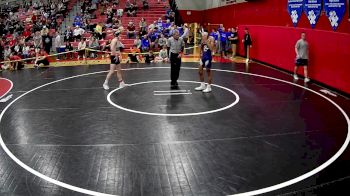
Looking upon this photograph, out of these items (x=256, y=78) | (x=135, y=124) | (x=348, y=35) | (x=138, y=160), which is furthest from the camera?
(x=256, y=78)

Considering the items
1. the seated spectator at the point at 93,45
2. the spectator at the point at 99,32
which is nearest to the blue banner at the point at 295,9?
the seated spectator at the point at 93,45

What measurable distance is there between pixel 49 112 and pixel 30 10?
24.0 metres

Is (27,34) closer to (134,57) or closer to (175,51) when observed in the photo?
→ (134,57)

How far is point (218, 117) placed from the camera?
8594mm

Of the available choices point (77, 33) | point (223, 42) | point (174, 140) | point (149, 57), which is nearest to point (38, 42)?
point (77, 33)

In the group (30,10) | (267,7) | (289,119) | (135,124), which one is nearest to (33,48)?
(30,10)

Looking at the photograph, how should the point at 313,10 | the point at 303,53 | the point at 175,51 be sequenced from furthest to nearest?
1. the point at 313,10
2. the point at 303,53
3. the point at 175,51

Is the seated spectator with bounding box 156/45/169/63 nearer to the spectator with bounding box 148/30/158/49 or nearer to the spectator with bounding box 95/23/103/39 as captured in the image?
the spectator with bounding box 148/30/158/49

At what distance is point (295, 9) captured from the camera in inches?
608

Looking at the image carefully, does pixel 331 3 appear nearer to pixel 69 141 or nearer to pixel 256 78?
pixel 256 78

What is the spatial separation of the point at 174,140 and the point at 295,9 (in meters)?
11.0

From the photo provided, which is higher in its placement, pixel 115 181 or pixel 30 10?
pixel 30 10

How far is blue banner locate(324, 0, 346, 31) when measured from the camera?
12.0m

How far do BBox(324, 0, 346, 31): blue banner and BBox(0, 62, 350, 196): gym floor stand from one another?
252cm
